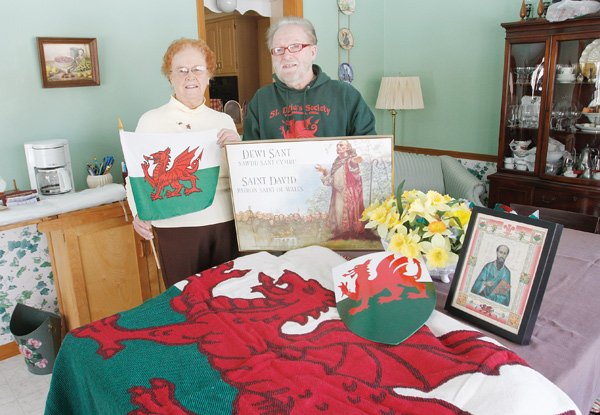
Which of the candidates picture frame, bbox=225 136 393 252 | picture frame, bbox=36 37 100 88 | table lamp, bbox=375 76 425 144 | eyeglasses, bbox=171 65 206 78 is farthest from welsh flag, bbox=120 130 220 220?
table lamp, bbox=375 76 425 144

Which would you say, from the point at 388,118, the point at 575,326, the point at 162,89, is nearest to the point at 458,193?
the point at 388,118

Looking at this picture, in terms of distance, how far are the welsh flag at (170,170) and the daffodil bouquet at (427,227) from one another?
656mm

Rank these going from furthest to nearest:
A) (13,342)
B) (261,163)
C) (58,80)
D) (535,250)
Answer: (13,342)
(58,80)
(261,163)
(535,250)

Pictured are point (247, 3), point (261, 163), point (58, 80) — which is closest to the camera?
point (261, 163)

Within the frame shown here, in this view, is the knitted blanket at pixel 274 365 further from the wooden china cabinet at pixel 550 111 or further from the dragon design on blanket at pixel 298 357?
the wooden china cabinet at pixel 550 111

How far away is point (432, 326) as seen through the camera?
1083mm

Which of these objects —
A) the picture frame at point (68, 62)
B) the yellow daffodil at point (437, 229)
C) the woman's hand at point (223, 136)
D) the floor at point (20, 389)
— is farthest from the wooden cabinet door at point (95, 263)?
the yellow daffodil at point (437, 229)

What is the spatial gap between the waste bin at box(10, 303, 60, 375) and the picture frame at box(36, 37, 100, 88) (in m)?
1.24

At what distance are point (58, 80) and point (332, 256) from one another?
1.93 metres

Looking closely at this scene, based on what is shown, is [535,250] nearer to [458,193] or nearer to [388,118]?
[458,193]

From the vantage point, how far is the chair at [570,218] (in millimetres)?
1936

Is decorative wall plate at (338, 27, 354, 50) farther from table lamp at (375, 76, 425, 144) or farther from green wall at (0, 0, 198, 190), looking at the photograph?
green wall at (0, 0, 198, 190)

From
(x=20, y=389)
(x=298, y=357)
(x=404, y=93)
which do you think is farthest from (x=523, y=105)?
(x=20, y=389)

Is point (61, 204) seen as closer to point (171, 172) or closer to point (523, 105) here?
point (171, 172)
